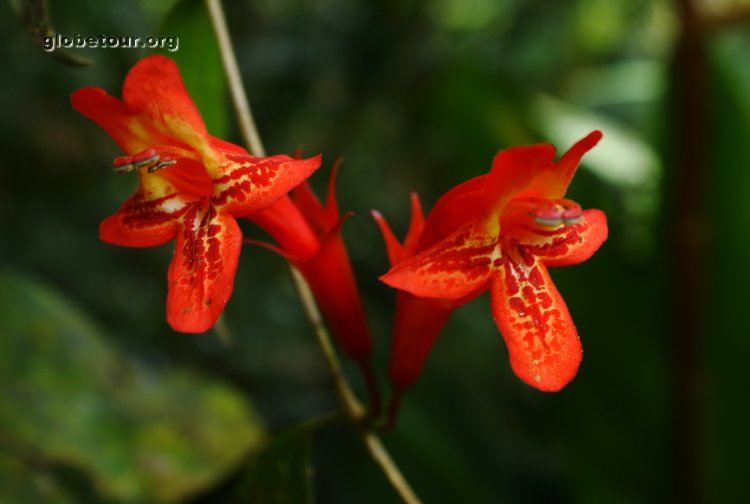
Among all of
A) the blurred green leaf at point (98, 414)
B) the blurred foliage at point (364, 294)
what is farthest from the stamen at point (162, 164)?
the blurred green leaf at point (98, 414)

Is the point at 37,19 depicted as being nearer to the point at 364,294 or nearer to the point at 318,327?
the point at 318,327

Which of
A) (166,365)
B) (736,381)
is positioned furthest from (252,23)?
(736,381)

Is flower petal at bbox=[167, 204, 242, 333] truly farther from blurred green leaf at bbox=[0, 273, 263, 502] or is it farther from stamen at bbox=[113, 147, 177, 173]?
blurred green leaf at bbox=[0, 273, 263, 502]

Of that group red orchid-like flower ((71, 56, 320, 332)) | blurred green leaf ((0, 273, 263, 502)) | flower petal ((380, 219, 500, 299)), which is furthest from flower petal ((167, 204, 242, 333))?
blurred green leaf ((0, 273, 263, 502))

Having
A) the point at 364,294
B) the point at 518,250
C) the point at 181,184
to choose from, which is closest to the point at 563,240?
the point at 518,250

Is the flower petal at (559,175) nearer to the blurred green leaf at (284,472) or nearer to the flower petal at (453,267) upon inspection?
the flower petal at (453,267)

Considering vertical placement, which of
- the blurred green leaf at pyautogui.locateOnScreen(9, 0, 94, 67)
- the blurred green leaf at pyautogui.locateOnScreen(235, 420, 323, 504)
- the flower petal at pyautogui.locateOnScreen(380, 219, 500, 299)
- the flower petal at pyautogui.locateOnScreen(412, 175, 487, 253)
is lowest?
the blurred green leaf at pyautogui.locateOnScreen(235, 420, 323, 504)

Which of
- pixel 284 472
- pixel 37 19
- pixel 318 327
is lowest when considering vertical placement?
pixel 284 472
